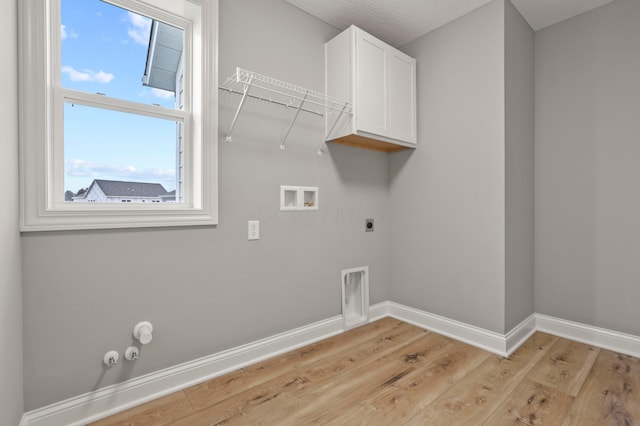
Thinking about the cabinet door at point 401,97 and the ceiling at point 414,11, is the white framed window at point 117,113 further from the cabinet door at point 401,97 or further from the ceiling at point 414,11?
the cabinet door at point 401,97

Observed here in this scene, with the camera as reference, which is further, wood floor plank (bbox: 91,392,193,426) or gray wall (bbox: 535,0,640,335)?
gray wall (bbox: 535,0,640,335)

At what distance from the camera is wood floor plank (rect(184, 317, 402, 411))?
1732 millimetres

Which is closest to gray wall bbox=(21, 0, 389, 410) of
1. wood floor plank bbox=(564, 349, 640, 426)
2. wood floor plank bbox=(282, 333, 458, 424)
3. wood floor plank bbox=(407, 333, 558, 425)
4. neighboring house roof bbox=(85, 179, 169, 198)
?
neighboring house roof bbox=(85, 179, 169, 198)

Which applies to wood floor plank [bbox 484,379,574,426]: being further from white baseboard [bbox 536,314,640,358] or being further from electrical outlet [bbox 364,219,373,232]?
electrical outlet [bbox 364,219,373,232]

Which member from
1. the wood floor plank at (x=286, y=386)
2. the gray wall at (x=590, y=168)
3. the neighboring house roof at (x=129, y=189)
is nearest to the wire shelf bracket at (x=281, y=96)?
the neighboring house roof at (x=129, y=189)

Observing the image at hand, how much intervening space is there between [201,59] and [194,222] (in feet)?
3.14

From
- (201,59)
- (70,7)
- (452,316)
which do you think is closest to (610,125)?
(452,316)

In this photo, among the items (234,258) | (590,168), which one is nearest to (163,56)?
(234,258)

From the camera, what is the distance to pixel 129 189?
176 cm

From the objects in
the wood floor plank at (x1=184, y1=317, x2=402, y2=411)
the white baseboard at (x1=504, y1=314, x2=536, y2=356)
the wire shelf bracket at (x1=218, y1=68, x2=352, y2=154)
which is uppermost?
the wire shelf bracket at (x1=218, y1=68, x2=352, y2=154)

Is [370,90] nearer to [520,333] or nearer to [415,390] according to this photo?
[415,390]

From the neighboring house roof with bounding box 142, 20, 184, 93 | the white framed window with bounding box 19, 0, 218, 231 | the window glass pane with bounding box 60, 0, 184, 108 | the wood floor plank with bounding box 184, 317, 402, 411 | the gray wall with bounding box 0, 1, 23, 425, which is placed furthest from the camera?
the neighboring house roof with bounding box 142, 20, 184, 93

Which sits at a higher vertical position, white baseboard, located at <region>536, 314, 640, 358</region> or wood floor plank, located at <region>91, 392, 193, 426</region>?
white baseboard, located at <region>536, 314, 640, 358</region>

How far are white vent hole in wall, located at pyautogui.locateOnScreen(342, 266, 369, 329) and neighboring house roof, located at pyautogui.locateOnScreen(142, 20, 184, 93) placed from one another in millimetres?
1932
